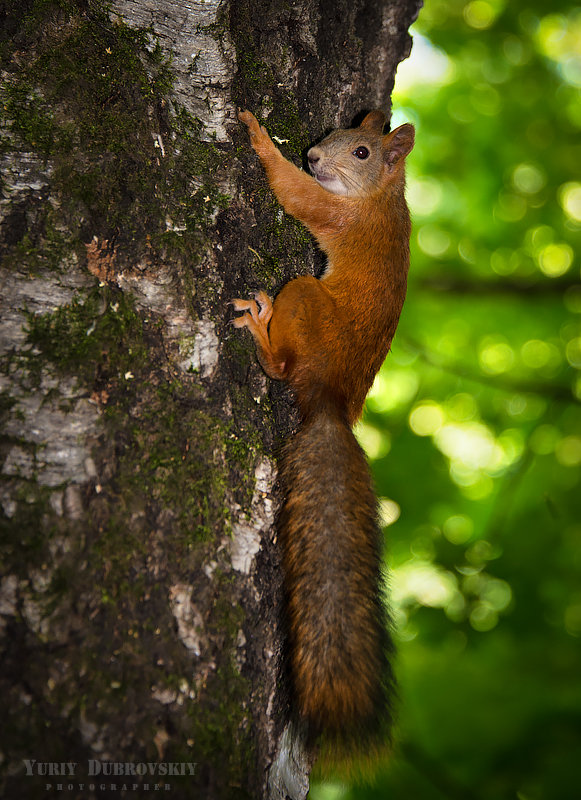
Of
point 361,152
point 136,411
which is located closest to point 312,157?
point 361,152

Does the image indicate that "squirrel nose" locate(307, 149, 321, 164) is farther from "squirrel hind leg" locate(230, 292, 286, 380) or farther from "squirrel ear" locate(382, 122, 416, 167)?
"squirrel hind leg" locate(230, 292, 286, 380)

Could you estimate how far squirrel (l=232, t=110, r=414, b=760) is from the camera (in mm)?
1588

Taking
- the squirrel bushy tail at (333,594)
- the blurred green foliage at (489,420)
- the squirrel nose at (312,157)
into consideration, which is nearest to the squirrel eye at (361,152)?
the squirrel nose at (312,157)

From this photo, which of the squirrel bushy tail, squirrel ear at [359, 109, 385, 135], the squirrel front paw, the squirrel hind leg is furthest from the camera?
squirrel ear at [359, 109, 385, 135]

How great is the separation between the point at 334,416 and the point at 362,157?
146 centimetres

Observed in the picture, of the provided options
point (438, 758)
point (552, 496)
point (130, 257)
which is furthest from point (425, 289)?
point (130, 257)

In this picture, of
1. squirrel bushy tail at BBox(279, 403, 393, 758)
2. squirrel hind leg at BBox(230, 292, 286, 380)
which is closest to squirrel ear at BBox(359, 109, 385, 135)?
squirrel hind leg at BBox(230, 292, 286, 380)

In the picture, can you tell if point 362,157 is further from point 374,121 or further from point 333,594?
point 333,594

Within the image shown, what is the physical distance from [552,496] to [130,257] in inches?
128

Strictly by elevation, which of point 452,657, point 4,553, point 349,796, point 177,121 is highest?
point 177,121

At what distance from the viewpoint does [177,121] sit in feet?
5.74

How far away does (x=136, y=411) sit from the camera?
144cm

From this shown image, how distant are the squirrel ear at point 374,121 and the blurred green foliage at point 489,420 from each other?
70.6 inches

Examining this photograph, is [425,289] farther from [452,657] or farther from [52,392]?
[52,392]
